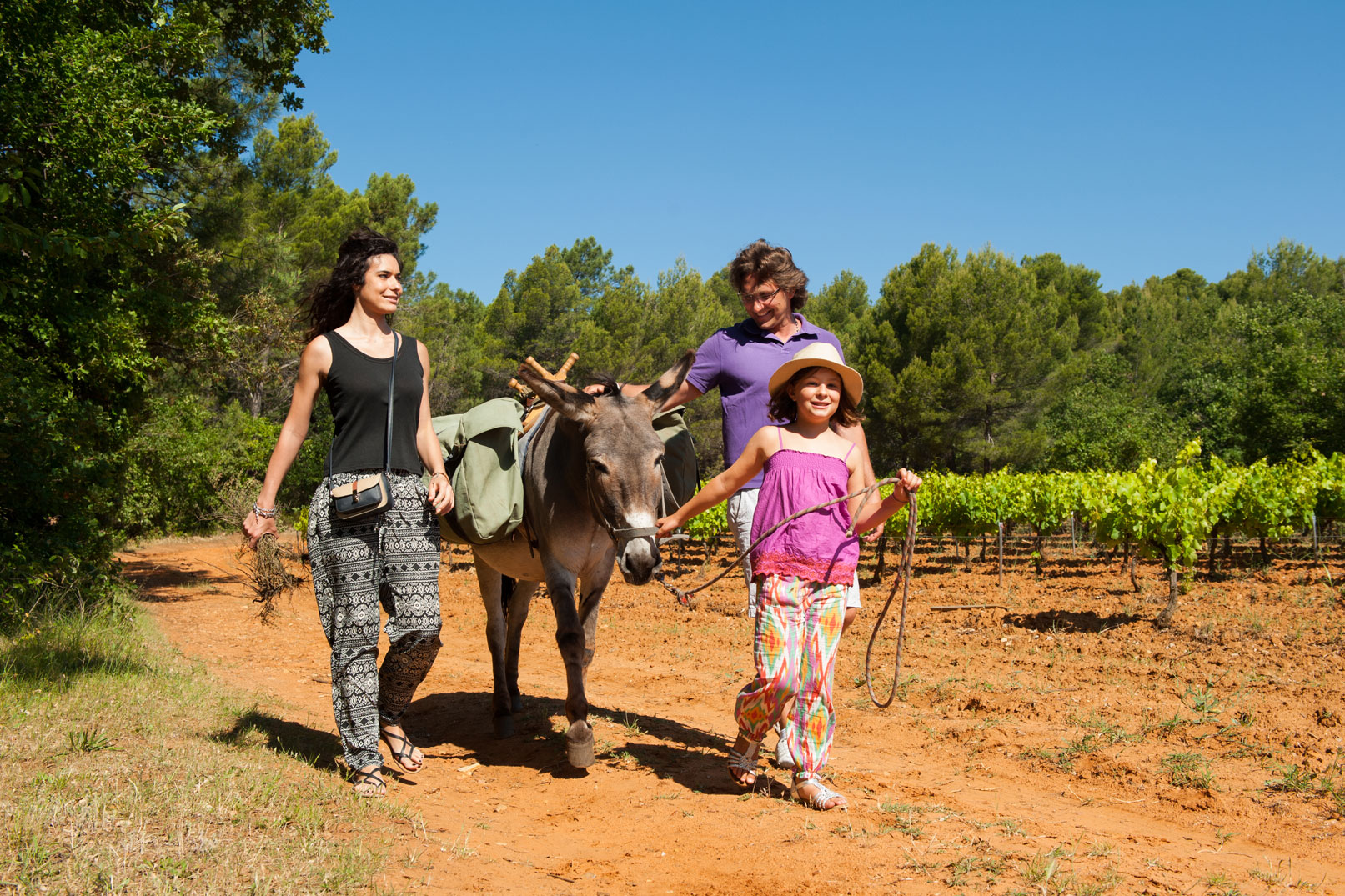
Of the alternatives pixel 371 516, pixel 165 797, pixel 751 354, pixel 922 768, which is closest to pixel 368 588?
pixel 371 516

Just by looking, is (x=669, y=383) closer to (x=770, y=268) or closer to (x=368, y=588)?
(x=770, y=268)

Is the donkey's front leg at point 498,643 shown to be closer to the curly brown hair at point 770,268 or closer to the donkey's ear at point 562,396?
the donkey's ear at point 562,396

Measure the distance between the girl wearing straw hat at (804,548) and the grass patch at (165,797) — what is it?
177 cm

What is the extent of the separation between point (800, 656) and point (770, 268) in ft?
6.59

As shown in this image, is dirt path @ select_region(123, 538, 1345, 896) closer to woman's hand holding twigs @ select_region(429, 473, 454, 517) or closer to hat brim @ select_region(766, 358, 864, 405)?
woman's hand holding twigs @ select_region(429, 473, 454, 517)

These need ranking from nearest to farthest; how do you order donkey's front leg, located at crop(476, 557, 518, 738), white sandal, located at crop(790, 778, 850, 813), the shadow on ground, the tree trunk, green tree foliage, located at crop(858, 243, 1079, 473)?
white sandal, located at crop(790, 778, 850, 813) → the shadow on ground → donkey's front leg, located at crop(476, 557, 518, 738) → the tree trunk → green tree foliage, located at crop(858, 243, 1079, 473)

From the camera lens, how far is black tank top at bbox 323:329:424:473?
3.88 m

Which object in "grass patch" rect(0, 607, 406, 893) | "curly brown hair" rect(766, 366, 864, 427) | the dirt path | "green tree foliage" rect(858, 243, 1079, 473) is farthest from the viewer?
"green tree foliage" rect(858, 243, 1079, 473)

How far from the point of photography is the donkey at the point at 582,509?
408 centimetres

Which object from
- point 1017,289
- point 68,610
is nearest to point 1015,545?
point 1017,289

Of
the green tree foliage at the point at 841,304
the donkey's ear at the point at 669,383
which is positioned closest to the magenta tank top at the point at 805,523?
the donkey's ear at the point at 669,383

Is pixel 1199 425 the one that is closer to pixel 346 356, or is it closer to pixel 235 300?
pixel 235 300

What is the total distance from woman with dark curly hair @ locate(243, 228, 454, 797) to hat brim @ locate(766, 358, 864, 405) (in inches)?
65.3

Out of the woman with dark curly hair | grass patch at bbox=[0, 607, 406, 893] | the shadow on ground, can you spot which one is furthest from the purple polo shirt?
grass patch at bbox=[0, 607, 406, 893]
